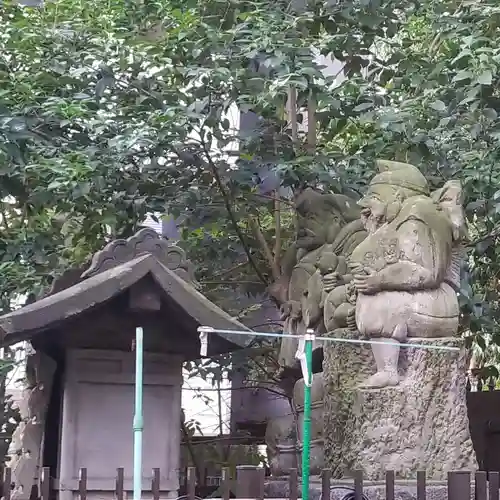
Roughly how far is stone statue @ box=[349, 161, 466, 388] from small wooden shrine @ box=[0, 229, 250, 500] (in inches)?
35.1

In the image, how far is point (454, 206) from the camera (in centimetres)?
568

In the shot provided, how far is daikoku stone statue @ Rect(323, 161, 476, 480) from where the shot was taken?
534 cm

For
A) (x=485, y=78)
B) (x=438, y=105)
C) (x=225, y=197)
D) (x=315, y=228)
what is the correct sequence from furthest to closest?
(x=225, y=197), (x=315, y=228), (x=438, y=105), (x=485, y=78)

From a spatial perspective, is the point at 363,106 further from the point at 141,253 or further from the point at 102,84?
the point at 141,253

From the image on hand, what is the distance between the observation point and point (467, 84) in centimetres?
674

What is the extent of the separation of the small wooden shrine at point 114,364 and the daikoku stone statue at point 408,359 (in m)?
0.89

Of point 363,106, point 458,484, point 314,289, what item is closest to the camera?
point 458,484

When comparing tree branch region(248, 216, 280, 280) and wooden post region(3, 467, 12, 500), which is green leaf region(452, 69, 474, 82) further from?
wooden post region(3, 467, 12, 500)

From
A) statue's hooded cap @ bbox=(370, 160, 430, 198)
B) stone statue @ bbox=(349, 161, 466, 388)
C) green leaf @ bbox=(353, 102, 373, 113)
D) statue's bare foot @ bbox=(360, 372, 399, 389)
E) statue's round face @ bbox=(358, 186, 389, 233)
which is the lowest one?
statue's bare foot @ bbox=(360, 372, 399, 389)

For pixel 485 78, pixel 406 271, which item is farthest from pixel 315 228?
pixel 485 78

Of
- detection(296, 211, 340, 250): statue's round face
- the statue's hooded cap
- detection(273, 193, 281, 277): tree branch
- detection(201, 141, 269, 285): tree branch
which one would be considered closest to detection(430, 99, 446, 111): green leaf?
the statue's hooded cap

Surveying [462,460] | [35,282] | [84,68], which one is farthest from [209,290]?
[462,460]

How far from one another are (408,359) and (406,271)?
538 millimetres

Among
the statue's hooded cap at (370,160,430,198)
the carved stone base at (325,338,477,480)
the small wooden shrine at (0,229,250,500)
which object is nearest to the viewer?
the small wooden shrine at (0,229,250,500)
